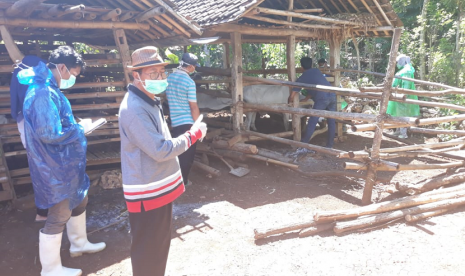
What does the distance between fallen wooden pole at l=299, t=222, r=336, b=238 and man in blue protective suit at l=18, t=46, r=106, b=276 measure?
2.33 metres

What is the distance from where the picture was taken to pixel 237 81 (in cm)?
668

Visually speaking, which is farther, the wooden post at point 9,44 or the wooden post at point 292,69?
the wooden post at point 292,69

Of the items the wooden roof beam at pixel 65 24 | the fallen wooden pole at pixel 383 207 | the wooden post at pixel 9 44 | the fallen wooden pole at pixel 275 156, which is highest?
the wooden roof beam at pixel 65 24

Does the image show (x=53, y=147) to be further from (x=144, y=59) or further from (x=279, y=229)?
(x=279, y=229)

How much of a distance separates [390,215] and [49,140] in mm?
3618

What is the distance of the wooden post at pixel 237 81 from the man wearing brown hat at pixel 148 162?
415cm

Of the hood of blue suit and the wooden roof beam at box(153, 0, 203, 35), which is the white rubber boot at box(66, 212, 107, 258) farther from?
the wooden roof beam at box(153, 0, 203, 35)

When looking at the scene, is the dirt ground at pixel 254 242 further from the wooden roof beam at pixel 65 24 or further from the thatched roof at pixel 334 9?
the thatched roof at pixel 334 9

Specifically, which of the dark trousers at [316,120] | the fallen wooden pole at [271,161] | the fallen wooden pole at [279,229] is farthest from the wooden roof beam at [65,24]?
the dark trousers at [316,120]

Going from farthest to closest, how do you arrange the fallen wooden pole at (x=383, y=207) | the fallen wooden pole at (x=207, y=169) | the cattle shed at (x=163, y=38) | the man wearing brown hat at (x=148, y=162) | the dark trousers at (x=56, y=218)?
the fallen wooden pole at (x=207, y=169)
the cattle shed at (x=163, y=38)
the fallen wooden pole at (x=383, y=207)
the dark trousers at (x=56, y=218)
the man wearing brown hat at (x=148, y=162)

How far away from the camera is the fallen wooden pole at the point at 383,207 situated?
3963 millimetres

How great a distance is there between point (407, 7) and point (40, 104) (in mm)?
16812

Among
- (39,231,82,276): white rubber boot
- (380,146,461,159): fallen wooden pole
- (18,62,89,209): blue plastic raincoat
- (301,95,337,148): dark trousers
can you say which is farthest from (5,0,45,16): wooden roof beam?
(301,95,337,148): dark trousers

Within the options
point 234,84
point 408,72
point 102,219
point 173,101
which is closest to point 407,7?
point 408,72
